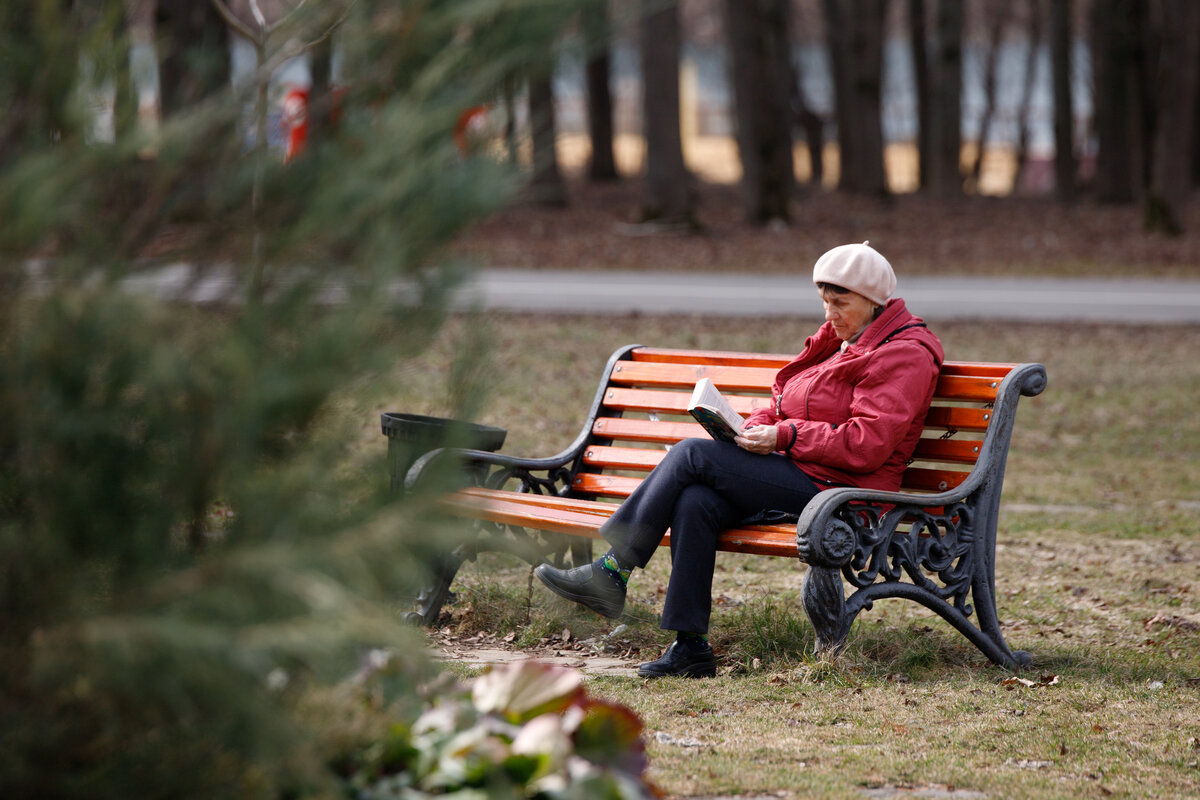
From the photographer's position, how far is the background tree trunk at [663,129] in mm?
24562

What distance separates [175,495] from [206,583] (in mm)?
184

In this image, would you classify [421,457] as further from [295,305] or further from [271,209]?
[271,209]

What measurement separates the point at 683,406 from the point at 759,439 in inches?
41.8

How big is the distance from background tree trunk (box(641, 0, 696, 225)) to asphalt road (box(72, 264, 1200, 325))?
14.4ft

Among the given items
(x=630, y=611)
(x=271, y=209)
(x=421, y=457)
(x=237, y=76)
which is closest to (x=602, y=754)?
(x=421, y=457)

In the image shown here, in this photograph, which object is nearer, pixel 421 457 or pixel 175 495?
pixel 175 495

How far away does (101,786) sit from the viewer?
2092 mm

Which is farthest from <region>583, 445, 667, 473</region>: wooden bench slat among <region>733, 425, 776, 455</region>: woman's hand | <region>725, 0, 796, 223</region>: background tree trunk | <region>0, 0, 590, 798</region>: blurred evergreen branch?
<region>725, 0, 796, 223</region>: background tree trunk

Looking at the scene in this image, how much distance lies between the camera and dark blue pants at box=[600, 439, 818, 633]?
496 cm

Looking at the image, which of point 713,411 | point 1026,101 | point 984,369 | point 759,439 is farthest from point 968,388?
point 1026,101

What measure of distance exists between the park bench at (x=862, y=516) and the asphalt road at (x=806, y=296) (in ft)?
28.9

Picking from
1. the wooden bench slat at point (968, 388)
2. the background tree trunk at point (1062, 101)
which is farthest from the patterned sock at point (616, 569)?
the background tree trunk at point (1062, 101)

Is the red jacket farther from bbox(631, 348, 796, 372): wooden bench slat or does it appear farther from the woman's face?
bbox(631, 348, 796, 372): wooden bench slat

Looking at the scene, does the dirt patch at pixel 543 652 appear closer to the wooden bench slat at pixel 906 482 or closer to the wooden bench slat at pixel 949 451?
the wooden bench slat at pixel 906 482
